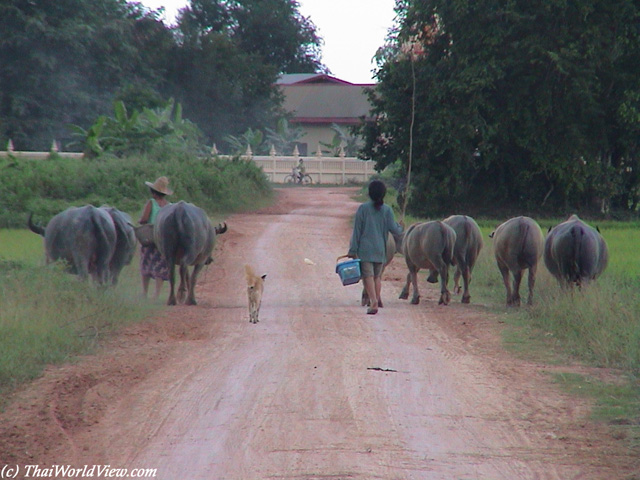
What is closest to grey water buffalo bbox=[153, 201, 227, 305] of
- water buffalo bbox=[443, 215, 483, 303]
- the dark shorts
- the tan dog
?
Result: the tan dog

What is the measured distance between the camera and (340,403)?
6.75m

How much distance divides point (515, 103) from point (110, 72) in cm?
2471

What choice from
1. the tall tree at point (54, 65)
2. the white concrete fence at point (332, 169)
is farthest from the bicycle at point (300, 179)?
the tall tree at point (54, 65)

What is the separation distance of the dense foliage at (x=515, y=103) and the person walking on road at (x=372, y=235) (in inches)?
517

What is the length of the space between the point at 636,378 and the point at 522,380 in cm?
98

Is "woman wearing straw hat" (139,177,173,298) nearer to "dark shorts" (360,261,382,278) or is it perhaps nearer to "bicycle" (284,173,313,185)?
"dark shorts" (360,261,382,278)

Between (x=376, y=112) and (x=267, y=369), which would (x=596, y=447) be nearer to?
(x=267, y=369)

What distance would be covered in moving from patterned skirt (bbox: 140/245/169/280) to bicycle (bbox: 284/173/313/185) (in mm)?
32092

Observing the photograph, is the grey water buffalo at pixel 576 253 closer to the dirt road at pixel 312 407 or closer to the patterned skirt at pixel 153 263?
the dirt road at pixel 312 407

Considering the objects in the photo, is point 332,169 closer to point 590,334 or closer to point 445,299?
point 445,299

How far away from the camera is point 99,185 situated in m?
24.3

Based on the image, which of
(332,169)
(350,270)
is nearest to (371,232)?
(350,270)

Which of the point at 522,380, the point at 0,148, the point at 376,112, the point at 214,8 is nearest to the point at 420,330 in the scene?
the point at 522,380

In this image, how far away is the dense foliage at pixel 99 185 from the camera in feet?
75.6
